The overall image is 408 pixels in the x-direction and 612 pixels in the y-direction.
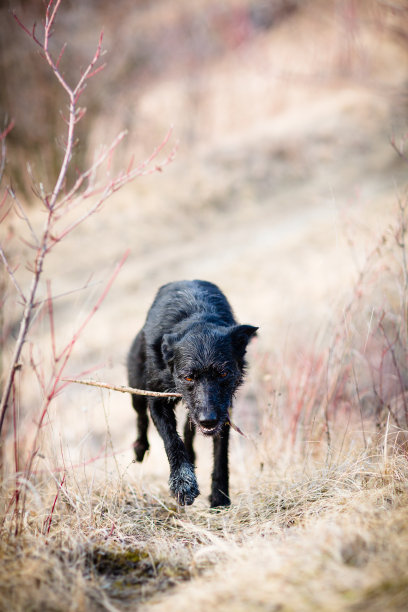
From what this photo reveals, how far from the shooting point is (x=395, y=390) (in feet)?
15.2

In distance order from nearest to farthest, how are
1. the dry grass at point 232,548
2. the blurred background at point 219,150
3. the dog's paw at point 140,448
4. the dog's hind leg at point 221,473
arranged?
1. the dry grass at point 232,548
2. the dog's hind leg at point 221,473
3. the dog's paw at point 140,448
4. the blurred background at point 219,150

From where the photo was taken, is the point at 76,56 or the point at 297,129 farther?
the point at 297,129

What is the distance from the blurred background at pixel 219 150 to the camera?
9414mm

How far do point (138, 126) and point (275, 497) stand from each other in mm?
17224

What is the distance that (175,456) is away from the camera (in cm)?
348

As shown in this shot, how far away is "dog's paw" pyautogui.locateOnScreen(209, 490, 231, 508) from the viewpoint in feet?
12.1

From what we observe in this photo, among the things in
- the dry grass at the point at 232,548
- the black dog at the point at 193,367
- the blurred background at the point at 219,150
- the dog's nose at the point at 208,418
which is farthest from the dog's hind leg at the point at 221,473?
the blurred background at the point at 219,150

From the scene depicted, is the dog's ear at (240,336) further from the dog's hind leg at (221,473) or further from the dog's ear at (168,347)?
the dog's hind leg at (221,473)

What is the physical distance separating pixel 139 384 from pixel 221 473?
1.08 meters

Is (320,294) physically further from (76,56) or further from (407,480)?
(76,56)

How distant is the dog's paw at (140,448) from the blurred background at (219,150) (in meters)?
1.76

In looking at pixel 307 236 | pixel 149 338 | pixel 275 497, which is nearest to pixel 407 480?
pixel 275 497

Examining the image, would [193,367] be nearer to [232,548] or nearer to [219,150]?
[232,548]

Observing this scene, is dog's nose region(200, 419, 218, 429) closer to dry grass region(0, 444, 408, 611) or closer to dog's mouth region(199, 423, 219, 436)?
dog's mouth region(199, 423, 219, 436)
